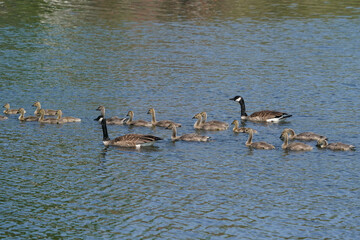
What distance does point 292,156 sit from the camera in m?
28.2

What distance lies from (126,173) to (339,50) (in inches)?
1193

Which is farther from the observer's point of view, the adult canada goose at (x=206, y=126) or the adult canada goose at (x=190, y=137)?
the adult canada goose at (x=206, y=126)

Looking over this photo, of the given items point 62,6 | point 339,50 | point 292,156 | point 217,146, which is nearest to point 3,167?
point 217,146

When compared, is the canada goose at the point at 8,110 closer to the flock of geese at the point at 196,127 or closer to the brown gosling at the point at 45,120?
the flock of geese at the point at 196,127

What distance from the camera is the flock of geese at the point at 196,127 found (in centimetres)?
2902

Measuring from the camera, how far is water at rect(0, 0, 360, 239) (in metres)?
21.7

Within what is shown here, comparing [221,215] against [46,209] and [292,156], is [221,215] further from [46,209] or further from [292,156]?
[292,156]

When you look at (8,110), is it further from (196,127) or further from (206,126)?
(206,126)

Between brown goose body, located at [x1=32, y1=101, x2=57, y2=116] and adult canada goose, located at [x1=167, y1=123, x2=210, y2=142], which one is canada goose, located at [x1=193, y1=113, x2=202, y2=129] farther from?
brown goose body, located at [x1=32, y1=101, x2=57, y2=116]

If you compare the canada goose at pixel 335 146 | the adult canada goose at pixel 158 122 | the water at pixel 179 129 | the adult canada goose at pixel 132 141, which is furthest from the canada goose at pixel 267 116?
the adult canada goose at pixel 132 141

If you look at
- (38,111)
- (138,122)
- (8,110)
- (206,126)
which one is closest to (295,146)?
(206,126)

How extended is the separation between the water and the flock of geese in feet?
1.26

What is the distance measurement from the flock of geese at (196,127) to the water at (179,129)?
0.39m

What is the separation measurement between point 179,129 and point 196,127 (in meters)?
0.77
